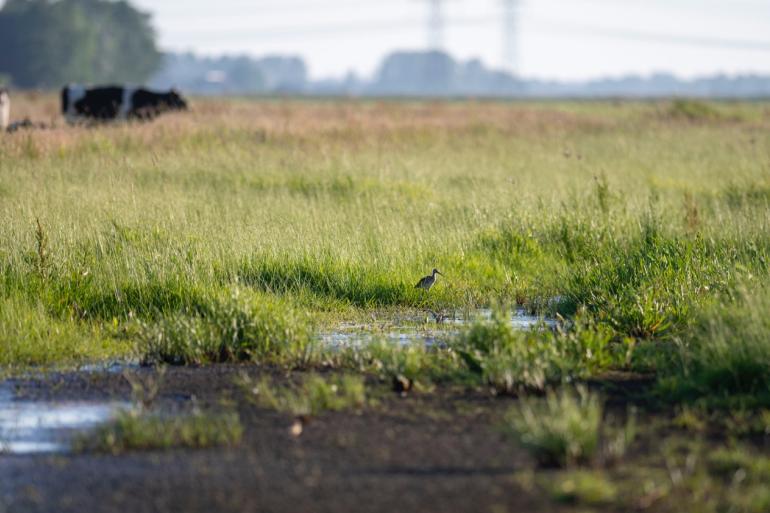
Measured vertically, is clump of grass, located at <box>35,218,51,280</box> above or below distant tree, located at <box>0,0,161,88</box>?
below

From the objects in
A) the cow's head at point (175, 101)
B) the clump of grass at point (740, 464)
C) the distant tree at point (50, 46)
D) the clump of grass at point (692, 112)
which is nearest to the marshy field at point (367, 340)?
the clump of grass at point (740, 464)

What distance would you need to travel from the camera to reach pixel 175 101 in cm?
2334

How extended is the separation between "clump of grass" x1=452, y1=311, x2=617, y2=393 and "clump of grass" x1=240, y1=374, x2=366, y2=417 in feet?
2.45

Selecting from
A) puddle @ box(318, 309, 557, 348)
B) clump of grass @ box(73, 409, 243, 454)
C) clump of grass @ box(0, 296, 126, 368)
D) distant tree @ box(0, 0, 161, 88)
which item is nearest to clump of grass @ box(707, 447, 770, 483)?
clump of grass @ box(73, 409, 243, 454)

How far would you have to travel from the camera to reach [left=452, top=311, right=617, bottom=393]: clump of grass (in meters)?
6.78

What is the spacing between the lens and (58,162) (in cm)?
1493

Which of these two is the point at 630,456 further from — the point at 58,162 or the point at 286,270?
the point at 58,162

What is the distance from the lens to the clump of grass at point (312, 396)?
6.39 m

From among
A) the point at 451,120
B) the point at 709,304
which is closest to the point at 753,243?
the point at 709,304

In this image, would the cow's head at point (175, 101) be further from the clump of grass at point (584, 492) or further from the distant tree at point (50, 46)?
the distant tree at point (50, 46)

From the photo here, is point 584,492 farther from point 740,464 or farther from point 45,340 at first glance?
point 45,340

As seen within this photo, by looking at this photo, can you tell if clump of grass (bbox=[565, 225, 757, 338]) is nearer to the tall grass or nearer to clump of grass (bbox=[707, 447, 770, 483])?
the tall grass

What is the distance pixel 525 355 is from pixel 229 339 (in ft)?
6.52

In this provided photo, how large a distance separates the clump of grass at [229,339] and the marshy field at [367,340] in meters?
0.02
